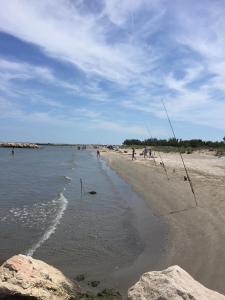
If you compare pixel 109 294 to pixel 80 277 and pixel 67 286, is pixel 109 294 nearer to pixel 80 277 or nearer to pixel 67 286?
pixel 67 286

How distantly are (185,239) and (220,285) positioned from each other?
459 cm

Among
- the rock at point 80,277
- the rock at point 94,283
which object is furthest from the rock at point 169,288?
the rock at point 80,277

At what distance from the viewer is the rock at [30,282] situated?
7.62m

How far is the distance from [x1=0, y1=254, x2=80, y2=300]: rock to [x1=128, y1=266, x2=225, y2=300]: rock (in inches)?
67.5

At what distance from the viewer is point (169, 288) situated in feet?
22.1

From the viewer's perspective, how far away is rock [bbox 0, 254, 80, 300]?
300 inches

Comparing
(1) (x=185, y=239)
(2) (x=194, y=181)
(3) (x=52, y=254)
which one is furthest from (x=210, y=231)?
(2) (x=194, y=181)

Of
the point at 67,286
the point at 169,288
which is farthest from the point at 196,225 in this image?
the point at 169,288

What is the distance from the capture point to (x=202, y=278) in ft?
34.0

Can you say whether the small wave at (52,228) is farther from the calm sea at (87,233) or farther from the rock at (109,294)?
the rock at (109,294)

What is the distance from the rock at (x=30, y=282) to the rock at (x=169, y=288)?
5.62 feet

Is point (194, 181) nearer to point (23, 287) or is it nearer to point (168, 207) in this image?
point (168, 207)

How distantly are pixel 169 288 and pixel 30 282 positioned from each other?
264 cm

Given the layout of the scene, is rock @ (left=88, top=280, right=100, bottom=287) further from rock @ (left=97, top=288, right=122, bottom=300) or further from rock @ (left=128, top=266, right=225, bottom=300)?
rock @ (left=128, top=266, right=225, bottom=300)
